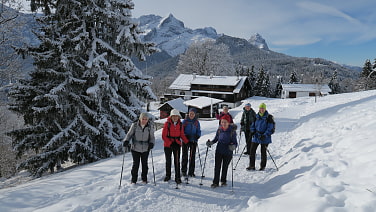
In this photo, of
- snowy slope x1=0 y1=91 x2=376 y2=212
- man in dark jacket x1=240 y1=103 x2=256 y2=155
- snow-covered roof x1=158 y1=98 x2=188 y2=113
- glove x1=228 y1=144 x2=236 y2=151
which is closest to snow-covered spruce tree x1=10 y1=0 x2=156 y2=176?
snowy slope x1=0 y1=91 x2=376 y2=212

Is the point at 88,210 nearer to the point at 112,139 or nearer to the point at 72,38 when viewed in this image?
the point at 112,139

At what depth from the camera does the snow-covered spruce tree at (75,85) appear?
10555 mm

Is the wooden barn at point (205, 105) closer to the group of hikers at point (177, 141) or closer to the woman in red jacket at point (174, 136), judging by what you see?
the group of hikers at point (177, 141)

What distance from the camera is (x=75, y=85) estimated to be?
11.1m

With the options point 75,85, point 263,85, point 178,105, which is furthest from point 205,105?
point 263,85

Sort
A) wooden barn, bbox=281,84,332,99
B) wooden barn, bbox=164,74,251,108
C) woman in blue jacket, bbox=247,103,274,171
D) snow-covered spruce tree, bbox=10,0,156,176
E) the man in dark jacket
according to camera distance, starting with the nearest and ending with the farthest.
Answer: woman in blue jacket, bbox=247,103,274,171 → the man in dark jacket → snow-covered spruce tree, bbox=10,0,156,176 → wooden barn, bbox=164,74,251,108 → wooden barn, bbox=281,84,332,99

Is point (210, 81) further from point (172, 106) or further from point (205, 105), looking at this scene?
point (205, 105)

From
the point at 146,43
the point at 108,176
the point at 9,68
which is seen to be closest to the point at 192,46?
the point at 146,43

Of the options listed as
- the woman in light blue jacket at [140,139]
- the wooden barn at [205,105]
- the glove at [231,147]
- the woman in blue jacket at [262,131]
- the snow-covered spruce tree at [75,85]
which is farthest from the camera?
the wooden barn at [205,105]

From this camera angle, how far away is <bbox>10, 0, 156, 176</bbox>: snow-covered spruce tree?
1055 cm

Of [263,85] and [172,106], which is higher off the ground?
[263,85]

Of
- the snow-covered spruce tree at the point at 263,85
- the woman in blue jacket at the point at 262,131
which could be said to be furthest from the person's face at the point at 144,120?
the snow-covered spruce tree at the point at 263,85

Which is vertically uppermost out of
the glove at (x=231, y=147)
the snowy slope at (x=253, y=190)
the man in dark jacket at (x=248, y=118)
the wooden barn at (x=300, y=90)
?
the wooden barn at (x=300, y=90)

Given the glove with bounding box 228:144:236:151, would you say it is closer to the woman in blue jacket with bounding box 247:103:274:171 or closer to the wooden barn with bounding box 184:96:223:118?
the woman in blue jacket with bounding box 247:103:274:171
